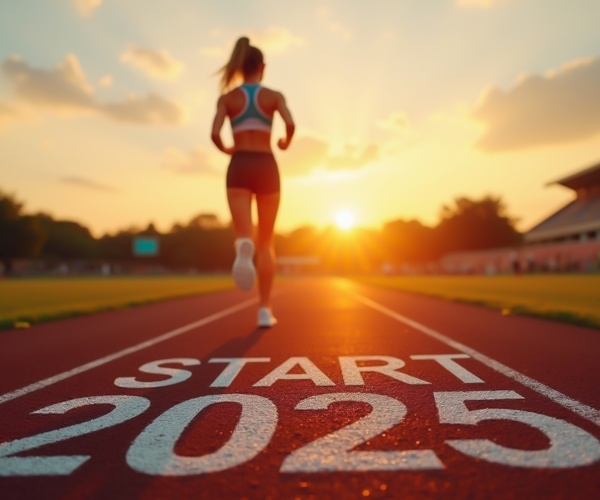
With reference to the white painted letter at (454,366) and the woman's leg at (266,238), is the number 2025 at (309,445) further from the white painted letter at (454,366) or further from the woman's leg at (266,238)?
the woman's leg at (266,238)

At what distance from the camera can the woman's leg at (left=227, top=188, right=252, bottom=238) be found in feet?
21.6

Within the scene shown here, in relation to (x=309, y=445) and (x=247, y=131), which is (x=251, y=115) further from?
(x=309, y=445)

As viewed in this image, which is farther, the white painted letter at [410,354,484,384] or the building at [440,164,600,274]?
the building at [440,164,600,274]

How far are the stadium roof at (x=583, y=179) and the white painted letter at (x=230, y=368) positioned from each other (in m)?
74.6

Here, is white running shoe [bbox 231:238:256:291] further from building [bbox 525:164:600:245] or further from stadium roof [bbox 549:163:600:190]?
stadium roof [bbox 549:163:600:190]

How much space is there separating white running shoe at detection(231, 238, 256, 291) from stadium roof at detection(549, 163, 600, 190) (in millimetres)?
73160

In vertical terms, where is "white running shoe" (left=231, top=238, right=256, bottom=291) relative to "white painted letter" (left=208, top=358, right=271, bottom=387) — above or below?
above

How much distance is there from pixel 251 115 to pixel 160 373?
3622 mm

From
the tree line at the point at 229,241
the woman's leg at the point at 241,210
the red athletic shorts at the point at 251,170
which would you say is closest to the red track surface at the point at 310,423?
the woman's leg at the point at 241,210

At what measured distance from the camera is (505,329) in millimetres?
7281

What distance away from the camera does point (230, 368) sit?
4340mm

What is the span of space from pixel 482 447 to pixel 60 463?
1.79 meters

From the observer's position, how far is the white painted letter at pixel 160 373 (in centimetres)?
378

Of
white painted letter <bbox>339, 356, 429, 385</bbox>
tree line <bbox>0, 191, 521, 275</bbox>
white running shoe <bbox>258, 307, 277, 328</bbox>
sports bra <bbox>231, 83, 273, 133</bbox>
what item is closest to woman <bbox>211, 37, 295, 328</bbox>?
sports bra <bbox>231, 83, 273, 133</bbox>
